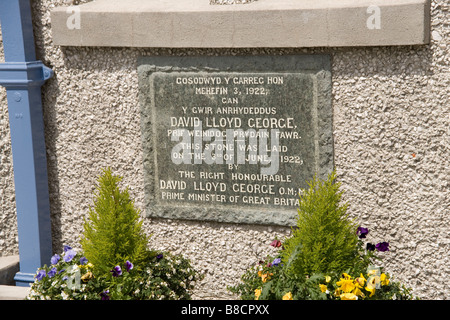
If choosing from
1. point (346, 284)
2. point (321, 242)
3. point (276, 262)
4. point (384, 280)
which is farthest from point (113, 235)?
point (384, 280)

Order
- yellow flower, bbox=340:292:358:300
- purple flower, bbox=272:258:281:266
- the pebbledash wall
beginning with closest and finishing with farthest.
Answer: yellow flower, bbox=340:292:358:300 < purple flower, bbox=272:258:281:266 < the pebbledash wall

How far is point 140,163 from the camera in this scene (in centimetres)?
522

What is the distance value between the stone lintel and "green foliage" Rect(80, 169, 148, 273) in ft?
4.22

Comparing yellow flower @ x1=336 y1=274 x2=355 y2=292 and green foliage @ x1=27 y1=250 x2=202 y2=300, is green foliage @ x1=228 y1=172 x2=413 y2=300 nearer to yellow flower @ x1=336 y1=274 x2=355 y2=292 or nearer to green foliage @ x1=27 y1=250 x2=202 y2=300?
yellow flower @ x1=336 y1=274 x2=355 y2=292

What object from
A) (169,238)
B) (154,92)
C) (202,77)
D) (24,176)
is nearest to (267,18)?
(202,77)

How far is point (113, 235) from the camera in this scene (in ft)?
14.1

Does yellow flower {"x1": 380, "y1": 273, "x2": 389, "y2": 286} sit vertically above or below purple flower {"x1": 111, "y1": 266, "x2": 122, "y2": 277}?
below

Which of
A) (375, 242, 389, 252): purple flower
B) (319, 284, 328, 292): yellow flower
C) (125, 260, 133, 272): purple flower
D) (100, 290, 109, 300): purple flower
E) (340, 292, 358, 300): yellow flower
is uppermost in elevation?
(375, 242, 389, 252): purple flower

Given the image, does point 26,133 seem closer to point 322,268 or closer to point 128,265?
point 128,265

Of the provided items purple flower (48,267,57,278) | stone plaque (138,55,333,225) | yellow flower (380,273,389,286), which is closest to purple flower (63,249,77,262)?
purple flower (48,267,57,278)

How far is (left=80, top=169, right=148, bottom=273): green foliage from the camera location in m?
4.30

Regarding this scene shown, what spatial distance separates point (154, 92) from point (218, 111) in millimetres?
575

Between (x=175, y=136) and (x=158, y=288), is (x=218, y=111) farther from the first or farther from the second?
(x=158, y=288)

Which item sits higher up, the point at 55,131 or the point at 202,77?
the point at 202,77
